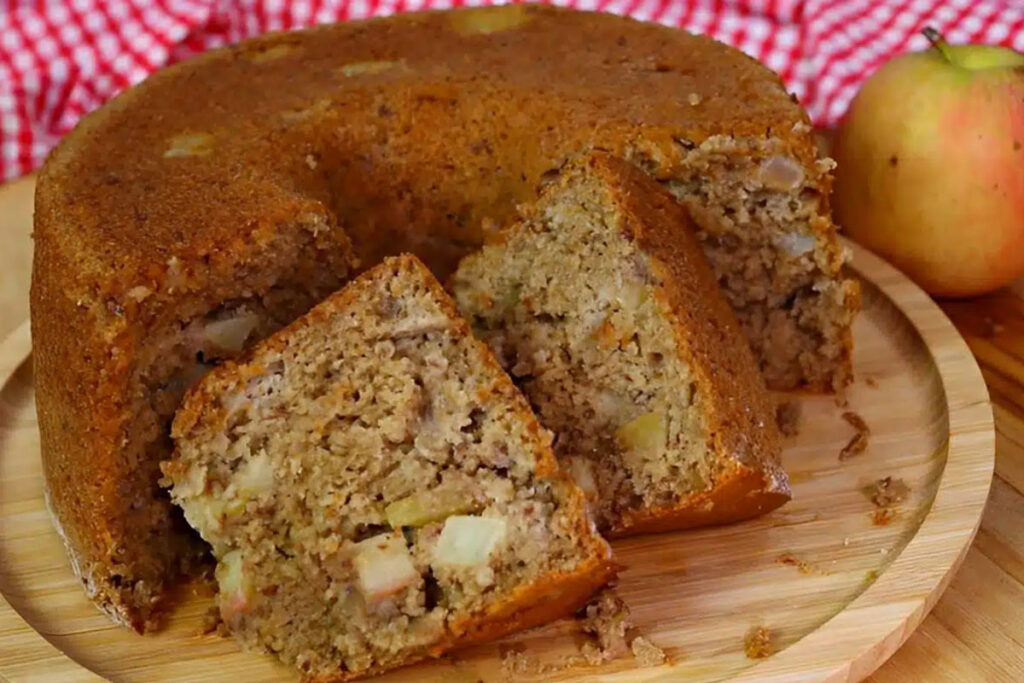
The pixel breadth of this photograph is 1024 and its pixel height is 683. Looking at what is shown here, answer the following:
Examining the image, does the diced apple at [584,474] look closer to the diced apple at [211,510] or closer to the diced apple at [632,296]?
the diced apple at [632,296]

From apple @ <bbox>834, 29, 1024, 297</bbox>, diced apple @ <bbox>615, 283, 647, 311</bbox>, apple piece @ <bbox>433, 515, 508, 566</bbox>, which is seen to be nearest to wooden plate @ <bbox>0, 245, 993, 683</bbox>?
apple piece @ <bbox>433, 515, 508, 566</bbox>

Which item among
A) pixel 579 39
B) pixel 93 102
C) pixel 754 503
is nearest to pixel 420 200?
pixel 579 39

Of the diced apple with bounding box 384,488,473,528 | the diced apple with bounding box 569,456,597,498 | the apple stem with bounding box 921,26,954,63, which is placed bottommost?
the diced apple with bounding box 569,456,597,498

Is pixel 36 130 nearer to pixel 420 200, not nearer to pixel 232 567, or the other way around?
pixel 420 200

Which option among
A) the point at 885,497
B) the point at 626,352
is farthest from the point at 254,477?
the point at 885,497

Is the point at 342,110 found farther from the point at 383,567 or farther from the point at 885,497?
the point at 885,497

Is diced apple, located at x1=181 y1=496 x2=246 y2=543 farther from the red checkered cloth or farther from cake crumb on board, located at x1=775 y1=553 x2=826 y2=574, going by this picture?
the red checkered cloth
